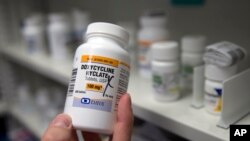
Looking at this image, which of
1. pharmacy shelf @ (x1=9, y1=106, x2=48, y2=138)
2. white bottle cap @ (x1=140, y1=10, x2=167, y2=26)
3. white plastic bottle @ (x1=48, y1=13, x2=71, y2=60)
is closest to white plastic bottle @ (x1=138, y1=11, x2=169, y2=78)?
white bottle cap @ (x1=140, y1=10, x2=167, y2=26)

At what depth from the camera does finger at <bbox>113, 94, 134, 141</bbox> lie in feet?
1.32

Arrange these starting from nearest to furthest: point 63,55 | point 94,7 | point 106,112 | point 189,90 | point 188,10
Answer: point 106,112 → point 189,90 → point 188,10 → point 63,55 → point 94,7

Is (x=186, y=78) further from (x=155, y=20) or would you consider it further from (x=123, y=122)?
(x=123, y=122)

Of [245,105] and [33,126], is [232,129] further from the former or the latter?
[33,126]

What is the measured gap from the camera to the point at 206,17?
69 centimetres

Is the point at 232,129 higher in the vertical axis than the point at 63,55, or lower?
lower

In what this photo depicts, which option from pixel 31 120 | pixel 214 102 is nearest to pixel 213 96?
pixel 214 102

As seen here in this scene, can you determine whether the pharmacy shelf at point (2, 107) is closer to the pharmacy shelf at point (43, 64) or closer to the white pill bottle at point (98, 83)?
the pharmacy shelf at point (43, 64)

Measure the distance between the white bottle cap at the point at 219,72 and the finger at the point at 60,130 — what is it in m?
0.24

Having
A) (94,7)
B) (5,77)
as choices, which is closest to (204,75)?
(94,7)

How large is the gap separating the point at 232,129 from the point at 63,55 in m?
0.58

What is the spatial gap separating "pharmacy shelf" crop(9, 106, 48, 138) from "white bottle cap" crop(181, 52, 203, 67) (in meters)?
0.64

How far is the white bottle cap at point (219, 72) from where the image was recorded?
46 cm

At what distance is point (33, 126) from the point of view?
106 cm
